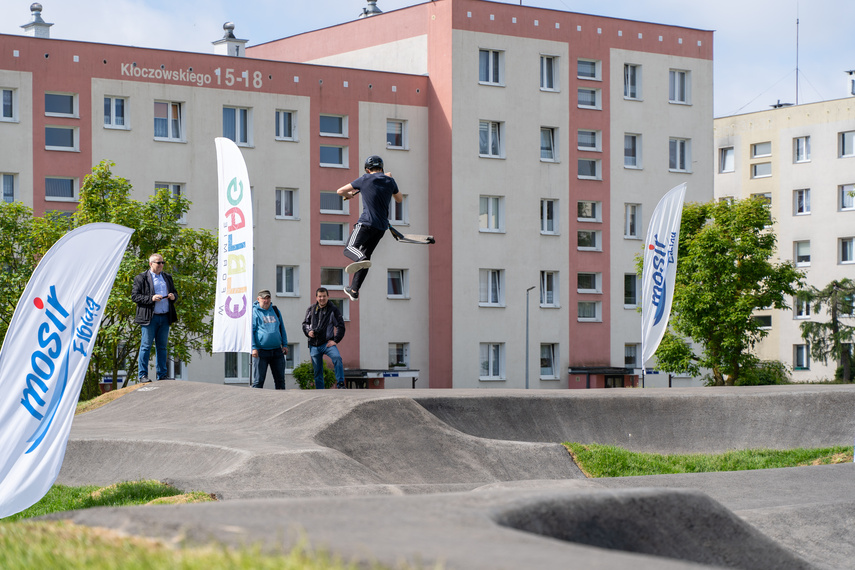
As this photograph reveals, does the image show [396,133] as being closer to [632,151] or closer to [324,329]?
[632,151]

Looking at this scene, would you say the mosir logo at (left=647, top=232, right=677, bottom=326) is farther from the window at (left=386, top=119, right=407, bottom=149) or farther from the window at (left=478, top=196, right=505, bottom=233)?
the window at (left=386, top=119, right=407, bottom=149)

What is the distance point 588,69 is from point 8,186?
89.4 ft

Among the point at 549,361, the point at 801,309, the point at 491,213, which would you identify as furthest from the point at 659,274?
the point at 801,309

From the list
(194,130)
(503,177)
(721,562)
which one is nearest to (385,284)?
(503,177)

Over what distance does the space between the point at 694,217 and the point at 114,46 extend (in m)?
25.6


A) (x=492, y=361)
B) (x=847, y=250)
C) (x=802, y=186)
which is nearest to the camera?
(x=492, y=361)

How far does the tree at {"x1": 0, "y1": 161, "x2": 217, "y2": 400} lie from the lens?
1180 inches

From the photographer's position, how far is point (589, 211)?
5244cm

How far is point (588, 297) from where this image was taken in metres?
52.3

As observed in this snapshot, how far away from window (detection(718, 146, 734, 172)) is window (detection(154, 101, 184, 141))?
139 feet

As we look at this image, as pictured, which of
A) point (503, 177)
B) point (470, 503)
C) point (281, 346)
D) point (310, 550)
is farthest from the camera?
point (503, 177)

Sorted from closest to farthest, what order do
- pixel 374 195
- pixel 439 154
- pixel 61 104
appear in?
pixel 374 195 → pixel 61 104 → pixel 439 154

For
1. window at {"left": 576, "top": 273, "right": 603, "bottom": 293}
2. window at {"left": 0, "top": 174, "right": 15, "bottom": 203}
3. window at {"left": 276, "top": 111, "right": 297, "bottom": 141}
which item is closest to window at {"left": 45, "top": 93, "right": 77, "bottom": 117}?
window at {"left": 0, "top": 174, "right": 15, "bottom": 203}

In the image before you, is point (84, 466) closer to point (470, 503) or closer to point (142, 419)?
point (142, 419)
